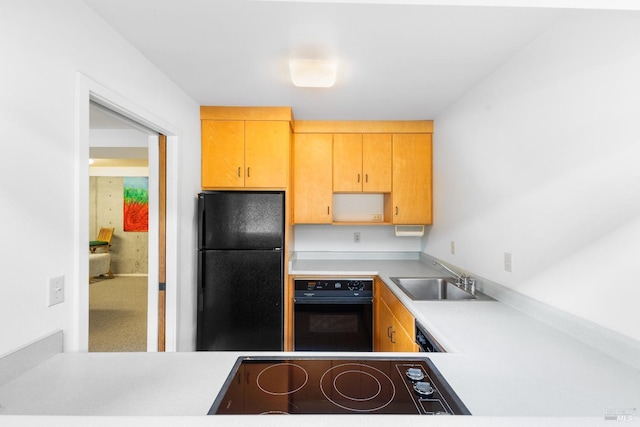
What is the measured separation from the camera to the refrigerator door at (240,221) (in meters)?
2.50

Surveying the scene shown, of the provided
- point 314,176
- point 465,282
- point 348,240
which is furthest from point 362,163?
point 465,282

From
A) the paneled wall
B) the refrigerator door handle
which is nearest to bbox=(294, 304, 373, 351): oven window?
the refrigerator door handle

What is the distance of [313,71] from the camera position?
1868 mm

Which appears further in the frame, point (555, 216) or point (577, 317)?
point (555, 216)

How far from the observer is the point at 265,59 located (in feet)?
6.06

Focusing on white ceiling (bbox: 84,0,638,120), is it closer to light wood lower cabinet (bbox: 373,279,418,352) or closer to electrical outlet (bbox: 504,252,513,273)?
electrical outlet (bbox: 504,252,513,273)

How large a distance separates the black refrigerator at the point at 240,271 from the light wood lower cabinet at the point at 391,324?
83 cm

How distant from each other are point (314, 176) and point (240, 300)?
54.4 inches

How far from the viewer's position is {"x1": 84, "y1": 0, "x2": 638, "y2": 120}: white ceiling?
4.56ft

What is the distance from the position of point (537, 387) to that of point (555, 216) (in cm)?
84

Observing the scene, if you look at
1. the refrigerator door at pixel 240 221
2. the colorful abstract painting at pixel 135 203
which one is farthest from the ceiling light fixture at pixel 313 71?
the colorful abstract painting at pixel 135 203

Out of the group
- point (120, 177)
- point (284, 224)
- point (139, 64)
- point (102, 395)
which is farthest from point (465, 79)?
point (120, 177)

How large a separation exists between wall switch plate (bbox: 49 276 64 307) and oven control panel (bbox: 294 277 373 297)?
174 centimetres
